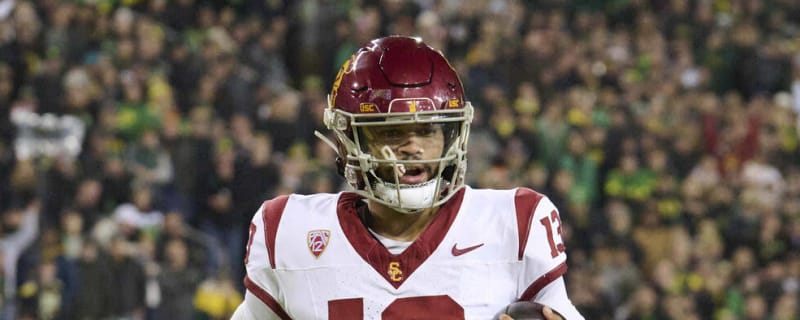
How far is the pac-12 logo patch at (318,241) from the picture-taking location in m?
3.32

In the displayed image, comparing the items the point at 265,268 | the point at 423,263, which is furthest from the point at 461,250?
the point at 265,268

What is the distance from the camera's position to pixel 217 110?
10.6 m

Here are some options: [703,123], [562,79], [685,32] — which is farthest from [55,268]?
[685,32]

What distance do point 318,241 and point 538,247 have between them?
57 cm

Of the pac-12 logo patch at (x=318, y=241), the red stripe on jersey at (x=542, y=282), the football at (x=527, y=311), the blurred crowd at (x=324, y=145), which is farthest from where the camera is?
the blurred crowd at (x=324, y=145)

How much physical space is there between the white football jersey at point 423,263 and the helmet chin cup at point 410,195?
15cm

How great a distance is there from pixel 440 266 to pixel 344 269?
246 millimetres

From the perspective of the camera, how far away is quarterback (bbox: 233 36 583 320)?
3.19m

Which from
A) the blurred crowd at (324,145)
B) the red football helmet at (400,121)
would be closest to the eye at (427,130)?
the red football helmet at (400,121)

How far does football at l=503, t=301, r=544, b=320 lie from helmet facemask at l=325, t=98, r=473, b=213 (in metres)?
0.32

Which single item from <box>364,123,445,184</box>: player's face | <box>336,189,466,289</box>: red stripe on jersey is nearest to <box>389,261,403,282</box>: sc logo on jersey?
<box>336,189,466,289</box>: red stripe on jersey

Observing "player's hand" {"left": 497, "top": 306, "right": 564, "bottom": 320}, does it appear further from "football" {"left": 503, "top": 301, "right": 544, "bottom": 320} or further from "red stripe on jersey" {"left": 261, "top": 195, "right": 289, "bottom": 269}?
"red stripe on jersey" {"left": 261, "top": 195, "right": 289, "bottom": 269}

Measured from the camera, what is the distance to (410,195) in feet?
10.3

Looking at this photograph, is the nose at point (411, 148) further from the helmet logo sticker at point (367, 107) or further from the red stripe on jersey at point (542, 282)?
the red stripe on jersey at point (542, 282)
